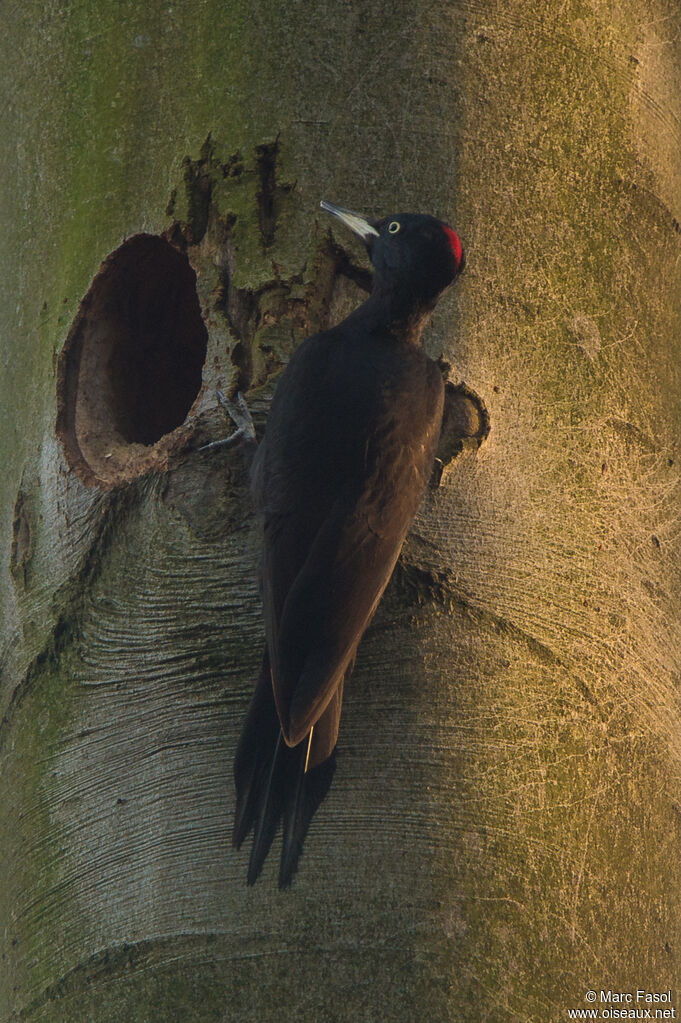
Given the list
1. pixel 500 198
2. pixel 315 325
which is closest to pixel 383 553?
pixel 315 325

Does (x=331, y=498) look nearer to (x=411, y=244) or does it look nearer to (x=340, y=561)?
(x=340, y=561)

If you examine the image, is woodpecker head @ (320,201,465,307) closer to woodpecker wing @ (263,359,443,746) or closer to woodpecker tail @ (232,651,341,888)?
woodpecker wing @ (263,359,443,746)

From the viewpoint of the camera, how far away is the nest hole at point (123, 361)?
2.79 m

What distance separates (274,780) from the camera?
2377mm

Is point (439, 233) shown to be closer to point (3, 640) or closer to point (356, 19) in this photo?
point (356, 19)

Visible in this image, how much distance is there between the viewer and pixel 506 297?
8.69ft

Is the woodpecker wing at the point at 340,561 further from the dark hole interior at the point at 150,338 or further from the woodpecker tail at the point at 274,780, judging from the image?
the dark hole interior at the point at 150,338

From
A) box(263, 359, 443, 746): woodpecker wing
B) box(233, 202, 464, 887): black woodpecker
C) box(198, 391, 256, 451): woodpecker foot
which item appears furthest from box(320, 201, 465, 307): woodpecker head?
box(198, 391, 256, 451): woodpecker foot

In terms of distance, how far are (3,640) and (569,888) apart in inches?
52.3

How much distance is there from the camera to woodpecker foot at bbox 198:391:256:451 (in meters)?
2.59

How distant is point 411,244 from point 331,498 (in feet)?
1.86

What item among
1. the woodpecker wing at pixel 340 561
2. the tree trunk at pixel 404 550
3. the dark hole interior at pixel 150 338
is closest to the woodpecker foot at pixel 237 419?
the tree trunk at pixel 404 550

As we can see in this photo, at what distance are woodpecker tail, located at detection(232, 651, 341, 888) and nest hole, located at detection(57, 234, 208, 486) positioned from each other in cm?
60

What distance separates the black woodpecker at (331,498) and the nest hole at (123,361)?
0.98ft
